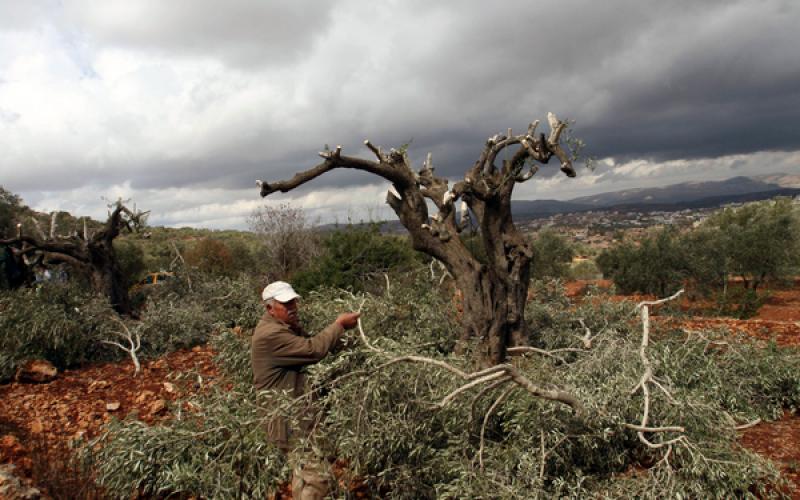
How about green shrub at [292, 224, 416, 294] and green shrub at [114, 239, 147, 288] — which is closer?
green shrub at [292, 224, 416, 294]

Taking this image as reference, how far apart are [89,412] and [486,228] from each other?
16.2 ft

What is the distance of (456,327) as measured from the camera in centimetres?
→ 572

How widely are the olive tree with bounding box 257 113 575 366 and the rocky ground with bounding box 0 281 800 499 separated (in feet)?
7.80

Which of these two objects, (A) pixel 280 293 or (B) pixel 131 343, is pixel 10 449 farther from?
(B) pixel 131 343

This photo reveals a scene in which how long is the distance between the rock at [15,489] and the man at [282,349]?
148 centimetres

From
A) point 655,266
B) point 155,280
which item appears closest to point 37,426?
point 155,280

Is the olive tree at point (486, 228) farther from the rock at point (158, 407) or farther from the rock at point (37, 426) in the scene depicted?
the rock at point (37, 426)

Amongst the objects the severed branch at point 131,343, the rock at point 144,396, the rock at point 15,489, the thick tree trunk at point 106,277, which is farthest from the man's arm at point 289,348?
the thick tree trunk at point 106,277

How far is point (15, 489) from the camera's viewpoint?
117 inches

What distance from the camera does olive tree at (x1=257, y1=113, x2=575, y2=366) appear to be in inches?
209

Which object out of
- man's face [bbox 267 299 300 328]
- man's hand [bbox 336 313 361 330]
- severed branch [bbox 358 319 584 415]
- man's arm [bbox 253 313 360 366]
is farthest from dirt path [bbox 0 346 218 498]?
severed branch [bbox 358 319 584 415]

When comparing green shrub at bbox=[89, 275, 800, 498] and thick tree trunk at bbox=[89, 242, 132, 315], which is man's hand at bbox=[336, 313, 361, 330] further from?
thick tree trunk at bbox=[89, 242, 132, 315]

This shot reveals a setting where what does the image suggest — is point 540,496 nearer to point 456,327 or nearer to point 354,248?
point 456,327

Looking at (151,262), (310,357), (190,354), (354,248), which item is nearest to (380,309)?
(310,357)
